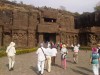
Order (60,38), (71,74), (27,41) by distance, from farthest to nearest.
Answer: (60,38) → (27,41) → (71,74)

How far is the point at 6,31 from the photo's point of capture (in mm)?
34531

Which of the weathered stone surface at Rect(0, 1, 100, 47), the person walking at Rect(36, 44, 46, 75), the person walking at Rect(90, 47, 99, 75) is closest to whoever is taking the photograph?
the person walking at Rect(90, 47, 99, 75)

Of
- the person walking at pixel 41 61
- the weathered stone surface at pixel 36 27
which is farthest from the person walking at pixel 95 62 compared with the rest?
the weathered stone surface at pixel 36 27

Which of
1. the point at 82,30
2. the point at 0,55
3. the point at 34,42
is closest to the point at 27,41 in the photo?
the point at 34,42

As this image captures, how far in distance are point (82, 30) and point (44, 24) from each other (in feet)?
30.7

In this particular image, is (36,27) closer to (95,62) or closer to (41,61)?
(41,61)

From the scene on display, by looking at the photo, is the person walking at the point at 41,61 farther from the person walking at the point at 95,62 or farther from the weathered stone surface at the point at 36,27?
the weathered stone surface at the point at 36,27

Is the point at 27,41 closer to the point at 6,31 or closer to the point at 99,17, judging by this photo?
the point at 6,31

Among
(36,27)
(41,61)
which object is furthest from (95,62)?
(36,27)

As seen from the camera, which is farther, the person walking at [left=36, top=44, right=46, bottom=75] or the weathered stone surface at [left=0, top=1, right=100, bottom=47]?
the weathered stone surface at [left=0, top=1, right=100, bottom=47]

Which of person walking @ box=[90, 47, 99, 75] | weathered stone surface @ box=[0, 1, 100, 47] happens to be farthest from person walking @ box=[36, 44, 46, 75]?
weathered stone surface @ box=[0, 1, 100, 47]

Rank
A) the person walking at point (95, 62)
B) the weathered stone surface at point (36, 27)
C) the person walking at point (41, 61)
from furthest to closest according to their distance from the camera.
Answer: the weathered stone surface at point (36, 27) < the person walking at point (41, 61) < the person walking at point (95, 62)

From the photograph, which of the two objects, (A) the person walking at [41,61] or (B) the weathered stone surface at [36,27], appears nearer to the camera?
(A) the person walking at [41,61]

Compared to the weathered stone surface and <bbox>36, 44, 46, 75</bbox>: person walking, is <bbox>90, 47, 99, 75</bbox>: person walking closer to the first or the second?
<bbox>36, 44, 46, 75</bbox>: person walking
